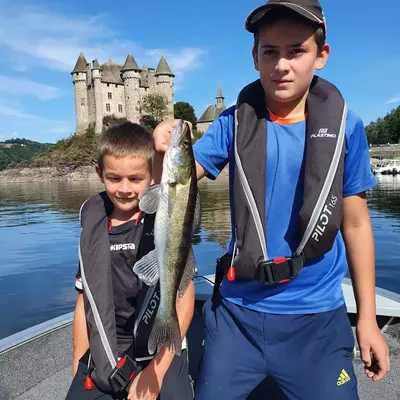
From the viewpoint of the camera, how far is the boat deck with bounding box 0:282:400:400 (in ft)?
12.4

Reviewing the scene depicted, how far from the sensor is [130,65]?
79875 mm

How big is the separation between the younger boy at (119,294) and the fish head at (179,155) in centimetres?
88

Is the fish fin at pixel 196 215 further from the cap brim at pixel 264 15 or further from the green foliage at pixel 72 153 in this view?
the green foliage at pixel 72 153

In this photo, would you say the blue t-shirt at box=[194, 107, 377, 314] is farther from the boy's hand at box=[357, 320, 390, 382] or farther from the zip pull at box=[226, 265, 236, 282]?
→ the boy's hand at box=[357, 320, 390, 382]

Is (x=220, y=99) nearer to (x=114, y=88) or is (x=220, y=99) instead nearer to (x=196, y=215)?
(x=114, y=88)

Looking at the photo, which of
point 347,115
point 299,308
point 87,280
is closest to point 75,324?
point 87,280

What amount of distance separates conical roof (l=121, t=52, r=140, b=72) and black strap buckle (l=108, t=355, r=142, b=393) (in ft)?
272

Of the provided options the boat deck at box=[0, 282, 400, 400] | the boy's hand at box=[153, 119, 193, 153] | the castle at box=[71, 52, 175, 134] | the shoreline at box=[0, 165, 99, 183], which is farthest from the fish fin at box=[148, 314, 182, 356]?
the castle at box=[71, 52, 175, 134]

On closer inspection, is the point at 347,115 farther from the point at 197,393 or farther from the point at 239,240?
the point at 197,393

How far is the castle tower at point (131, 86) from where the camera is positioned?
8000 centimetres

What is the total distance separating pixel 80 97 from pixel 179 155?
86.8 m

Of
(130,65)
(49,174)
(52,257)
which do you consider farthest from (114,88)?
(52,257)

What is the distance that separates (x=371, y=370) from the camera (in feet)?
8.44

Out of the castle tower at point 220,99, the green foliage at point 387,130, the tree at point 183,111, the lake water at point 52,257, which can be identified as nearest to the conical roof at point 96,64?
the tree at point 183,111
